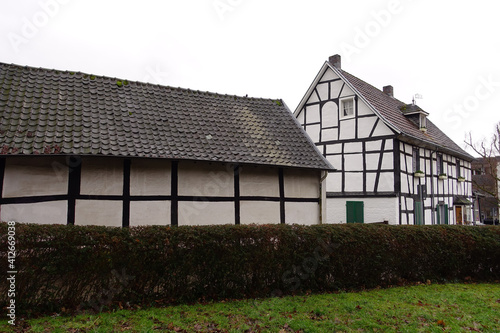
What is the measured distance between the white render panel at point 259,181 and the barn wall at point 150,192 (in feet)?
0.09

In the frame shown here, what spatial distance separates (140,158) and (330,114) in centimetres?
1360

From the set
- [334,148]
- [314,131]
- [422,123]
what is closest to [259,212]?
[334,148]

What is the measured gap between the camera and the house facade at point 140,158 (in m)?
7.85

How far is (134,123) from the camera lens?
9562mm

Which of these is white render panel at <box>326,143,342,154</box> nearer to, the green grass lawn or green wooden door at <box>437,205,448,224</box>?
green wooden door at <box>437,205,448,224</box>

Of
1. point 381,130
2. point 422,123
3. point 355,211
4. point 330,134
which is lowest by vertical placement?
point 355,211

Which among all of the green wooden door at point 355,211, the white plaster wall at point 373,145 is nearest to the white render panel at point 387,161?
the white plaster wall at point 373,145

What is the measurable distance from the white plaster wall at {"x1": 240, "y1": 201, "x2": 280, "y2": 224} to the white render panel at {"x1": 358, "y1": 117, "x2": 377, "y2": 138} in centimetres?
990

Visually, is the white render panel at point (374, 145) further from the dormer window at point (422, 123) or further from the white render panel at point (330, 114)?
the dormer window at point (422, 123)

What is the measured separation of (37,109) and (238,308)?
22.9ft

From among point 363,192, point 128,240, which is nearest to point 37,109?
point 128,240

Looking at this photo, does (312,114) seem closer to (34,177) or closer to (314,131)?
(314,131)

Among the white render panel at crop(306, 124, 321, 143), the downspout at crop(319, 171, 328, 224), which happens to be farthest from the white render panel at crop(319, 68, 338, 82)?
the downspout at crop(319, 171, 328, 224)

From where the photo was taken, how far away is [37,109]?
28.8 ft
